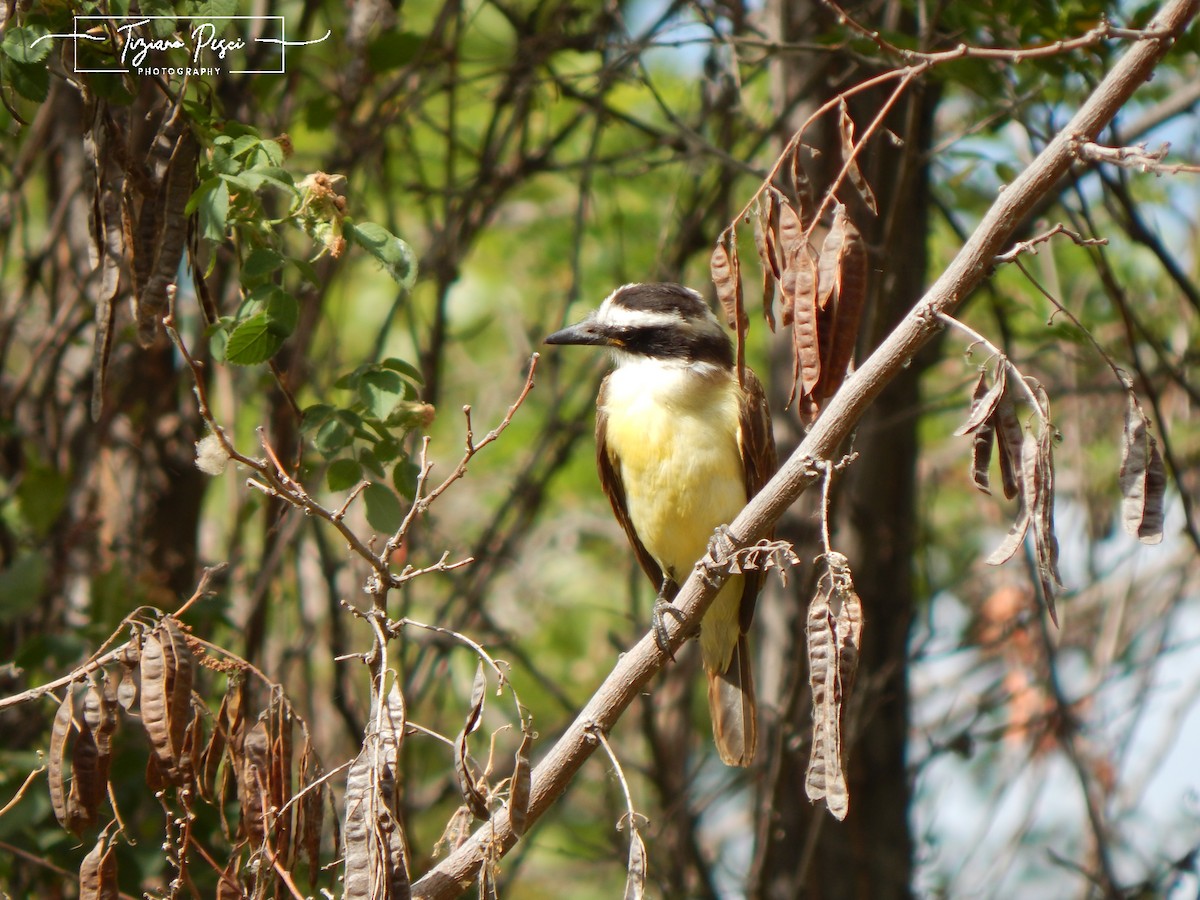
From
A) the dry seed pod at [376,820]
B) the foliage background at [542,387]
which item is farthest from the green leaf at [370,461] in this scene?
the dry seed pod at [376,820]

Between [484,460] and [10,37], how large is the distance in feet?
15.9

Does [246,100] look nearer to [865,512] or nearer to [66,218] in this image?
[66,218]

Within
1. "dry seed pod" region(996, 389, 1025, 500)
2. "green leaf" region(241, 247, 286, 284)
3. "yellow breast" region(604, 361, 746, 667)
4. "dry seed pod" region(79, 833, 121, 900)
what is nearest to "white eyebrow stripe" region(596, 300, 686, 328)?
"yellow breast" region(604, 361, 746, 667)

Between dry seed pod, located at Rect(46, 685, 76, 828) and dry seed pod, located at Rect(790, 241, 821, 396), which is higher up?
dry seed pod, located at Rect(790, 241, 821, 396)

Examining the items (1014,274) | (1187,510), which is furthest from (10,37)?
(1014,274)

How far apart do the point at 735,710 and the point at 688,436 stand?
76 centimetres

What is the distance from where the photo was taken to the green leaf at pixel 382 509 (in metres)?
2.37

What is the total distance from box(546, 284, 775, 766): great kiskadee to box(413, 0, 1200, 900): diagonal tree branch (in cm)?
152

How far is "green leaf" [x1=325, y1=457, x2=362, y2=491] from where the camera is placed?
7.99 ft

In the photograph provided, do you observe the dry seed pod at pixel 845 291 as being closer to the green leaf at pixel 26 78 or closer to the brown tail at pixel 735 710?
the green leaf at pixel 26 78

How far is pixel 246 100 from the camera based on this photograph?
3582 millimetres

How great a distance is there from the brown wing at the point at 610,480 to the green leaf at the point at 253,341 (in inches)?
69.4

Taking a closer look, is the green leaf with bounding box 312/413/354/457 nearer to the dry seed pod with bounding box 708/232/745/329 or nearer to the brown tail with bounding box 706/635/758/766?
the dry seed pod with bounding box 708/232/745/329

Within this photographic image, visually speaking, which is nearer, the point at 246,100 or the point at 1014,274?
the point at 246,100
